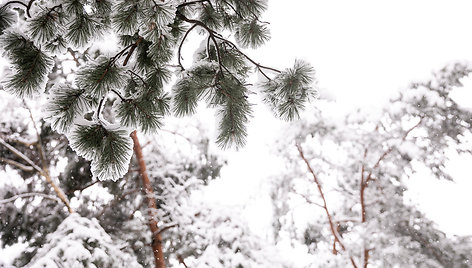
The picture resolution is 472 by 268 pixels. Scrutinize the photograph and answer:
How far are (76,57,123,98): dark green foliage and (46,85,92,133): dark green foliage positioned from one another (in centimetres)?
5

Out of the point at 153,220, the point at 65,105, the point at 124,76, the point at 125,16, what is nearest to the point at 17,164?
the point at 153,220

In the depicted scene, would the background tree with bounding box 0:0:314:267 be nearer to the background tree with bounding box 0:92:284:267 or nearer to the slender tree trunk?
the background tree with bounding box 0:92:284:267

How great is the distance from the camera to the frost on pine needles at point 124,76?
127cm

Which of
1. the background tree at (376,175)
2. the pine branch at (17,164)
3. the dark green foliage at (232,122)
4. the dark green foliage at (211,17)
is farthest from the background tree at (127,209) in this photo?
the dark green foliage at (211,17)


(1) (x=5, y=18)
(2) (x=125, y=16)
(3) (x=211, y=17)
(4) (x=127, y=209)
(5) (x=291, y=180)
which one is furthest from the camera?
(5) (x=291, y=180)

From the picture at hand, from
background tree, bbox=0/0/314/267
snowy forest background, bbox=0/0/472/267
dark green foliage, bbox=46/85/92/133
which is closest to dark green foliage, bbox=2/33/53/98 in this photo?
background tree, bbox=0/0/314/267

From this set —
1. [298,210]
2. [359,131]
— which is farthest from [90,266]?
[359,131]

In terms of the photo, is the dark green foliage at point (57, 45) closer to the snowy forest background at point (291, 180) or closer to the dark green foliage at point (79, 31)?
the dark green foliage at point (79, 31)

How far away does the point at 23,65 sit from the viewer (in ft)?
4.37

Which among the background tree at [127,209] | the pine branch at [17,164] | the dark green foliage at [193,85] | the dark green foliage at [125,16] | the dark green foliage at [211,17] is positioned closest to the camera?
the dark green foliage at [125,16]

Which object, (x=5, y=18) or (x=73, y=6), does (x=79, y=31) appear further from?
(x=5, y=18)

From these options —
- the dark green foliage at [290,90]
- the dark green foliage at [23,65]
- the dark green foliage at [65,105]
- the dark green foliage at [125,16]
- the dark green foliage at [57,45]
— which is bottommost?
the dark green foliage at [65,105]

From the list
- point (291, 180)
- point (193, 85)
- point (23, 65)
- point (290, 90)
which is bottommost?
point (23, 65)

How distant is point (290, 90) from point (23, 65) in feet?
3.55
